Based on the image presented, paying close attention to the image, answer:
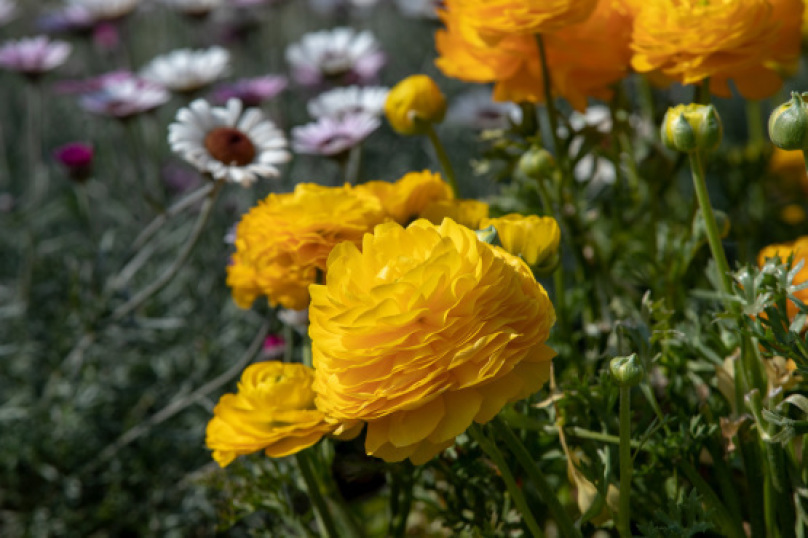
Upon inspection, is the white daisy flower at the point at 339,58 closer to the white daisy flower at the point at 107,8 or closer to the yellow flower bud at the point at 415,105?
the white daisy flower at the point at 107,8

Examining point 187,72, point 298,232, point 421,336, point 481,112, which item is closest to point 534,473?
point 421,336

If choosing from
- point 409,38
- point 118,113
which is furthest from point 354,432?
point 409,38

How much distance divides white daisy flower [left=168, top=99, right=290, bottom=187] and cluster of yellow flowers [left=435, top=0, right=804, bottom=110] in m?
0.26

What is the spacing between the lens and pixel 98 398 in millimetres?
1488

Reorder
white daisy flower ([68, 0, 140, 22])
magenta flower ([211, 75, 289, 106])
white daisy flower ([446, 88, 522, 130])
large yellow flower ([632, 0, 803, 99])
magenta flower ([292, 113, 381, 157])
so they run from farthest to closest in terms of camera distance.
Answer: white daisy flower ([68, 0, 140, 22])
white daisy flower ([446, 88, 522, 130])
magenta flower ([211, 75, 289, 106])
magenta flower ([292, 113, 381, 157])
large yellow flower ([632, 0, 803, 99])

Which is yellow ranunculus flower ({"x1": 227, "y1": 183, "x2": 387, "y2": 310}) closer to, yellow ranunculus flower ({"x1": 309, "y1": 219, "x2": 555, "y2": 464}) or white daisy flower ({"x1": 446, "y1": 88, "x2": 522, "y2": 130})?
yellow ranunculus flower ({"x1": 309, "y1": 219, "x2": 555, "y2": 464})

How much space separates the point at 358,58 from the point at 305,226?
1078mm

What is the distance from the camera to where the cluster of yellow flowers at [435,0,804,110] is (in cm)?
79

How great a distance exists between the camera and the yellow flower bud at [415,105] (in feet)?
3.09

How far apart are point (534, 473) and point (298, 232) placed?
0.92 ft

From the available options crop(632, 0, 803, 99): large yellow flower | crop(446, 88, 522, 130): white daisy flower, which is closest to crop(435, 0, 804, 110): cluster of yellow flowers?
crop(632, 0, 803, 99): large yellow flower

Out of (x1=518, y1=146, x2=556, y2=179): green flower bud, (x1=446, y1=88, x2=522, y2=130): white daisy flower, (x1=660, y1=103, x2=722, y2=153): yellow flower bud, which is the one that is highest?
(x1=660, y1=103, x2=722, y2=153): yellow flower bud

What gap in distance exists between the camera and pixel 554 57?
0.94 meters

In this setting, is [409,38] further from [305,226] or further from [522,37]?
[305,226]
